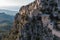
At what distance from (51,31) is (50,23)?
111cm

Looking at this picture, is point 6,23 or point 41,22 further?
point 6,23

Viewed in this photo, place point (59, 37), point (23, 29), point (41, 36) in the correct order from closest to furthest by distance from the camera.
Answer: point (59, 37) < point (41, 36) < point (23, 29)

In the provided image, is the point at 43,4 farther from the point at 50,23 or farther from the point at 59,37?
the point at 59,37

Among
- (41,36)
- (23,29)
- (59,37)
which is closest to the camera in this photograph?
(59,37)

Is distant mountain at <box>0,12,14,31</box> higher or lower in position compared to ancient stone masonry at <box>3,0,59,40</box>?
lower

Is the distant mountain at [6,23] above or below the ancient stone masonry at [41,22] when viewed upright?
below

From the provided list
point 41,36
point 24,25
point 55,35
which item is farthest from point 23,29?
point 55,35

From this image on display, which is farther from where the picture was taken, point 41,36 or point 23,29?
point 23,29

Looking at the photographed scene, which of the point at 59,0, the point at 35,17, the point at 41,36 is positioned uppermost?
the point at 59,0

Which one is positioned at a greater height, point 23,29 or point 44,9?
point 44,9

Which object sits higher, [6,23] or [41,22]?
→ [41,22]

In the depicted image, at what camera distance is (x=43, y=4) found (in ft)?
111

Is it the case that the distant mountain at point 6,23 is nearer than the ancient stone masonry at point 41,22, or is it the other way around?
the ancient stone masonry at point 41,22

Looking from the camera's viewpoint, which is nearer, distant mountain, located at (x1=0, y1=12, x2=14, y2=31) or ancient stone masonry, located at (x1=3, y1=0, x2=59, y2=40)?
ancient stone masonry, located at (x1=3, y1=0, x2=59, y2=40)
